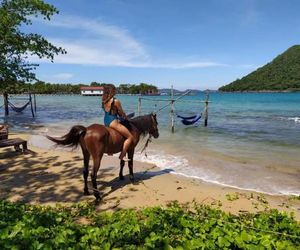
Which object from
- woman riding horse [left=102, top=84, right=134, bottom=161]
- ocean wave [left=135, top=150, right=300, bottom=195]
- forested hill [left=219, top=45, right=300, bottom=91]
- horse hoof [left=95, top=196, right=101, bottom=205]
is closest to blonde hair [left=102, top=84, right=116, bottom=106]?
woman riding horse [left=102, top=84, right=134, bottom=161]

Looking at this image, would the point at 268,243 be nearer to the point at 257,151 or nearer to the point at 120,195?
the point at 120,195

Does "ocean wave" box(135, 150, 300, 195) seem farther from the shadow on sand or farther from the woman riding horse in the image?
the woman riding horse

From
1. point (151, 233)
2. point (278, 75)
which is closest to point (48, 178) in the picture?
point (151, 233)

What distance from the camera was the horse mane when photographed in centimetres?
858

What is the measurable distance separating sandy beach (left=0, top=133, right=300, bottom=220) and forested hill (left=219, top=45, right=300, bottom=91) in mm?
145210

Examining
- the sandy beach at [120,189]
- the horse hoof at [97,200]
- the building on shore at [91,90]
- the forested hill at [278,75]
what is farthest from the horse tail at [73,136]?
the forested hill at [278,75]

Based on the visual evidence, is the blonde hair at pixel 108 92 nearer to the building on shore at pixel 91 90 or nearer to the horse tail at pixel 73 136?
the horse tail at pixel 73 136

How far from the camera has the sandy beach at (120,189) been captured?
7.04 metres

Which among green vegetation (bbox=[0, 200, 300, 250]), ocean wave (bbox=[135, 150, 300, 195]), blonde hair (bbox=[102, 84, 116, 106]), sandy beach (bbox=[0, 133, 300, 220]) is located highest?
blonde hair (bbox=[102, 84, 116, 106])

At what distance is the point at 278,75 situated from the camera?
151750mm

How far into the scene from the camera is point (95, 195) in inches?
278

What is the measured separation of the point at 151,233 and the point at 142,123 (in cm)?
499

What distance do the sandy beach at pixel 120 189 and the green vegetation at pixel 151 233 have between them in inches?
70.4

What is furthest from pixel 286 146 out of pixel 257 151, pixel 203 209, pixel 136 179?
pixel 203 209
